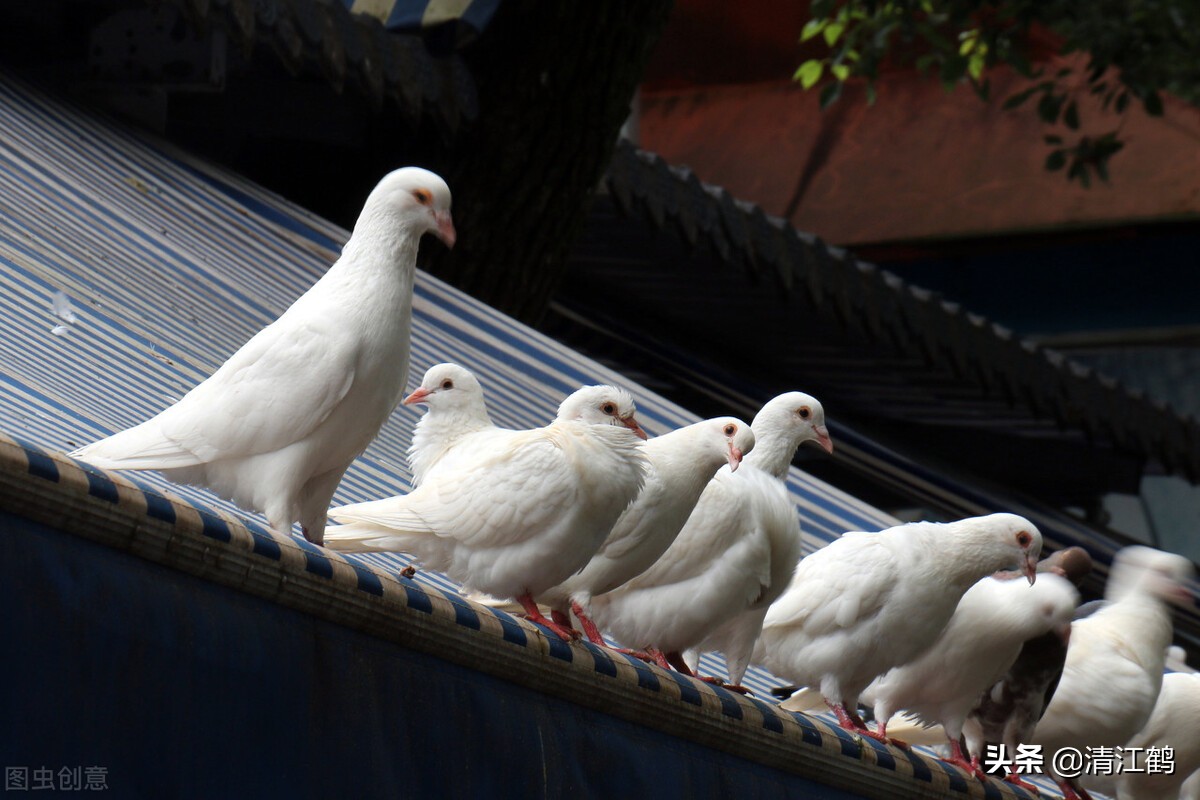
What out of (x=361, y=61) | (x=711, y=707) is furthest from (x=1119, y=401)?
(x=711, y=707)

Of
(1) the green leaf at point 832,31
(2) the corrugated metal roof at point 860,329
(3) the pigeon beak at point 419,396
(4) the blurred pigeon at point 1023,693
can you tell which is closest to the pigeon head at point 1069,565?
(4) the blurred pigeon at point 1023,693

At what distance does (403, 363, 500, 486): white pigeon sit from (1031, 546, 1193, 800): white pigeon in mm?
1833

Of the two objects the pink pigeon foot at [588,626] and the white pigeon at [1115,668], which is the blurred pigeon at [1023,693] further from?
the pink pigeon foot at [588,626]

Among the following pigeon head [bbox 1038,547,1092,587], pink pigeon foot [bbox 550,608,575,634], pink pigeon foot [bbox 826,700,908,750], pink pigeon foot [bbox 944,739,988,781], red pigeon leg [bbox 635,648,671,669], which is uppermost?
pigeon head [bbox 1038,547,1092,587]

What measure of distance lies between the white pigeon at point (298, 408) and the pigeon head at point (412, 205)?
117mm

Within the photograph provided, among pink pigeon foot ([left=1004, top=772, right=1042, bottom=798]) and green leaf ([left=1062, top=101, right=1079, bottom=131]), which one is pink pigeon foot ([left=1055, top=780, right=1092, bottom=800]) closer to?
pink pigeon foot ([left=1004, top=772, right=1042, bottom=798])

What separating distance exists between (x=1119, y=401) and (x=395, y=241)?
6717 millimetres

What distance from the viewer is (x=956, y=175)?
15578mm

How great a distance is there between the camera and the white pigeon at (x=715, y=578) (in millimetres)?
4652

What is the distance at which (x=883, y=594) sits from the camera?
16.1 ft

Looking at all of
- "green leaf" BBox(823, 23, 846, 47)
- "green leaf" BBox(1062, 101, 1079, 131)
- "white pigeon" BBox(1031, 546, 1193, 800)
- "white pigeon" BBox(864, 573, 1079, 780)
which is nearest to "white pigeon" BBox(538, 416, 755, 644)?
"white pigeon" BBox(864, 573, 1079, 780)

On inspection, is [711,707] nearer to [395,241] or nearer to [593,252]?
[395,241]

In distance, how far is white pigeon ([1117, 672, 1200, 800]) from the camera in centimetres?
580

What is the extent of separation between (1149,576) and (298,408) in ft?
10.2
